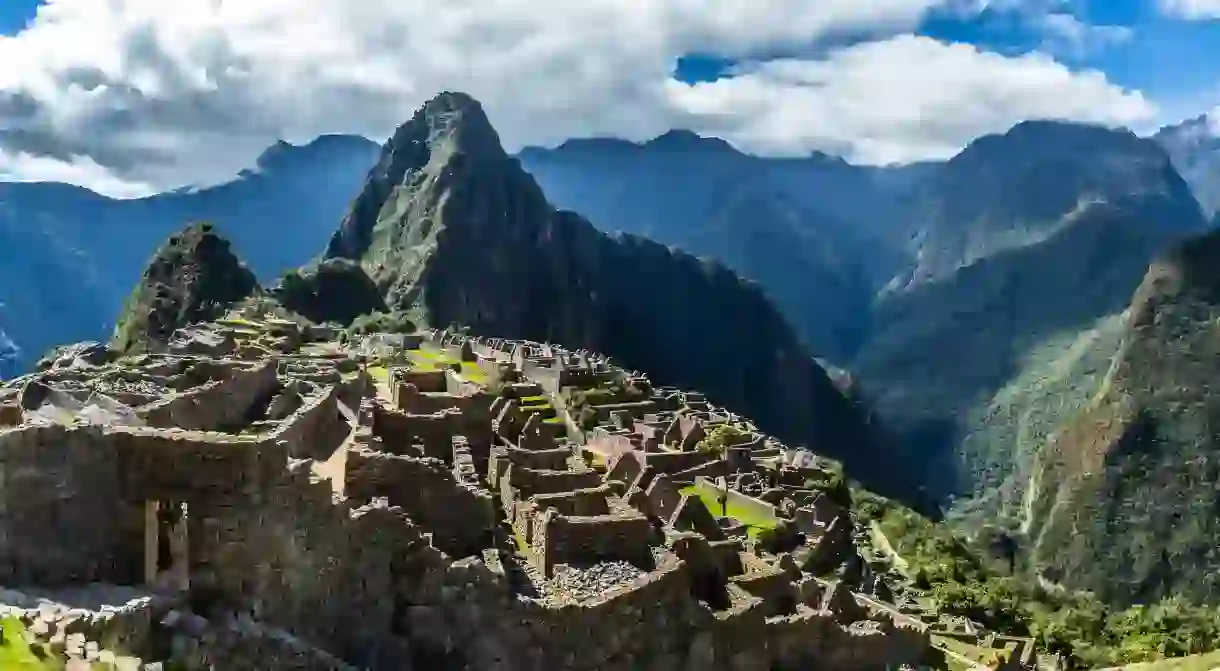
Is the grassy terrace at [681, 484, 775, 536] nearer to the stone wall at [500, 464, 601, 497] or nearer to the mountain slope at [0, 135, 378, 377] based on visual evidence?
the stone wall at [500, 464, 601, 497]

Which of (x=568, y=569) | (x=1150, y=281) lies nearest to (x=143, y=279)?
(x=568, y=569)

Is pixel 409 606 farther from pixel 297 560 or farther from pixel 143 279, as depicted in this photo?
pixel 143 279

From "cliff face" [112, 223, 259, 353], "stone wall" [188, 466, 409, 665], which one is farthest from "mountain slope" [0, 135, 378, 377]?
"stone wall" [188, 466, 409, 665]

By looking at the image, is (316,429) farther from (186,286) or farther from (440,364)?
(186,286)

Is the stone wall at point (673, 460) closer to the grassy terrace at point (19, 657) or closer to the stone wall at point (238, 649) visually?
the stone wall at point (238, 649)

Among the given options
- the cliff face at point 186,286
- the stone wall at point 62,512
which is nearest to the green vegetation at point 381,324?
the cliff face at point 186,286
